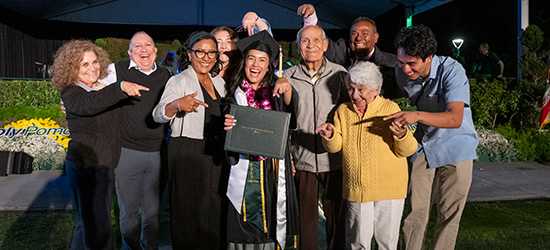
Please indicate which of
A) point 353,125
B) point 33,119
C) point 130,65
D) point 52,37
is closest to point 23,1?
point 52,37

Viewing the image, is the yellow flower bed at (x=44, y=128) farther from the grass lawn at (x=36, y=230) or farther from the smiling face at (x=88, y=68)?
the smiling face at (x=88, y=68)

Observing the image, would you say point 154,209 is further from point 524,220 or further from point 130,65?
point 524,220

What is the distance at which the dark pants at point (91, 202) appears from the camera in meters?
3.06

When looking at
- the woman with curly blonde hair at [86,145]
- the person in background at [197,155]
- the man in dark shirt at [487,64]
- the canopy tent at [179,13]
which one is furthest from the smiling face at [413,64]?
the canopy tent at [179,13]

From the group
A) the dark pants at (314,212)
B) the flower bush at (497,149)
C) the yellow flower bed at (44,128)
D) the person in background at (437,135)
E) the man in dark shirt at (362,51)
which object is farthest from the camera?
the flower bush at (497,149)

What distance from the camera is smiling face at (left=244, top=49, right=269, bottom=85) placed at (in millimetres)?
3141

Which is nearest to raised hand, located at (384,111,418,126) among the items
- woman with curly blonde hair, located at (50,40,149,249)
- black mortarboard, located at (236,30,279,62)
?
black mortarboard, located at (236,30,279,62)

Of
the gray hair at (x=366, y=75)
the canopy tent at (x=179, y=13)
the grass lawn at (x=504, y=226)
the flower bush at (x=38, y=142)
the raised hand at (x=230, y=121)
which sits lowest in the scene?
the grass lawn at (x=504, y=226)

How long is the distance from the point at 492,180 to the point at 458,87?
4.78m

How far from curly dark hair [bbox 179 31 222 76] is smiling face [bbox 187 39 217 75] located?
3 cm

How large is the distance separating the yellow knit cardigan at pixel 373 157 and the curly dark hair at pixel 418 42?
372 mm

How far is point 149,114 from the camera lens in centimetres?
350

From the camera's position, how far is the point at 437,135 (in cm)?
323

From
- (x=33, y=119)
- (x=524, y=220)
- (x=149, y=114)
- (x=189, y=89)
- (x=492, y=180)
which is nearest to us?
(x=189, y=89)
